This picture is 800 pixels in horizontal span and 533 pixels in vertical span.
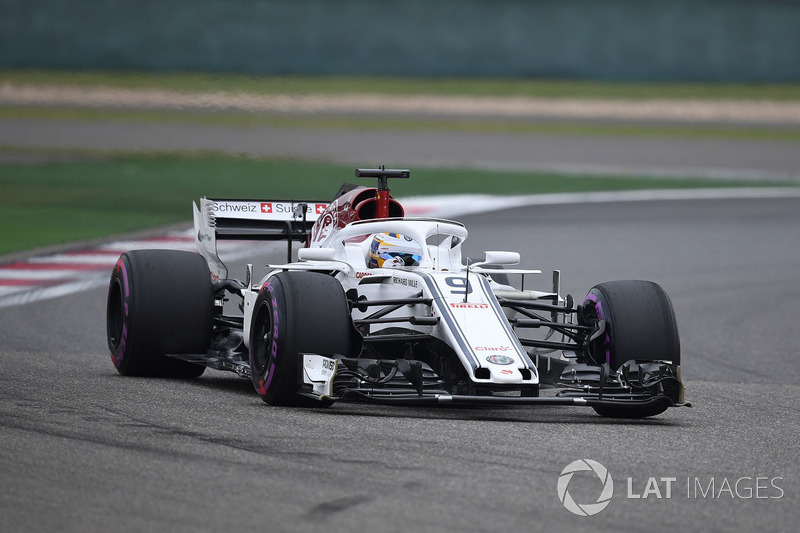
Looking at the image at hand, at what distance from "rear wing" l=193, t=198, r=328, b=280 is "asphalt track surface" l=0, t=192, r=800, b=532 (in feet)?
3.53

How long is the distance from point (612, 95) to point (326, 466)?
134 ft

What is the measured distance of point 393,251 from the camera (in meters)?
9.76

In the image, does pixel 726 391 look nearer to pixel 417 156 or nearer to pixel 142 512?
pixel 142 512

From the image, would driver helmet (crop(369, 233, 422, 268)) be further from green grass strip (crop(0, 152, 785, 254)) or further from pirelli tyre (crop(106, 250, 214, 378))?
green grass strip (crop(0, 152, 785, 254))

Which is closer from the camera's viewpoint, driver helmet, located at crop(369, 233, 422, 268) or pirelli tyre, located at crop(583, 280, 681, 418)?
pirelli tyre, located at crop(583, 280, 681, 418)

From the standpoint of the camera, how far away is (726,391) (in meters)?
10.5

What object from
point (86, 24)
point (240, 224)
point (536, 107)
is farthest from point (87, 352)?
point (536, 107)

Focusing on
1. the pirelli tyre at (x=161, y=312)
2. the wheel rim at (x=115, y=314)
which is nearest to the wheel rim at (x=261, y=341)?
the pirelli tyre at (x=161, y=312)

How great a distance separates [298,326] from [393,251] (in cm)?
142

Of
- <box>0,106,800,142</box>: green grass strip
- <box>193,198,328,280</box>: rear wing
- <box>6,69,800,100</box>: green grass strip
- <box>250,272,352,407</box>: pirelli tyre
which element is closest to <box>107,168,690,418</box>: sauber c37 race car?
<box>250,272,352,407</box>: pirelli tyre

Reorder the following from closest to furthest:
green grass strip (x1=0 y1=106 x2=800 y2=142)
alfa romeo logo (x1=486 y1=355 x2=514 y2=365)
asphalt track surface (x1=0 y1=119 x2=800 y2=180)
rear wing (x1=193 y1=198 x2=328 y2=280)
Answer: alfa romeo logo (x1=486 y1=355 x2=514 y2=365) < rear wing (x1=193 y1=198 x2=328 y2=280) < asphalt track surface (x1=0 y1=119 x2=800 y2=180) < green grass strip (x1=0 y1=106 x2=800 y2=142)

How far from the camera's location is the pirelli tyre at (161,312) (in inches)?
401

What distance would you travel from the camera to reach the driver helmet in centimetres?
968

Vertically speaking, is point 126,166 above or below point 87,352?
above
